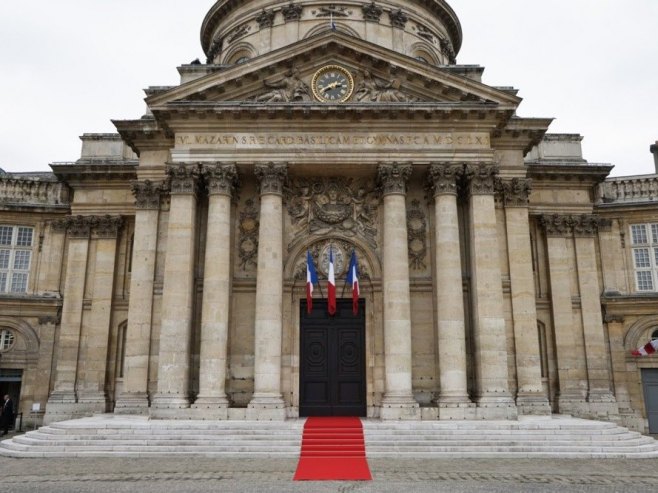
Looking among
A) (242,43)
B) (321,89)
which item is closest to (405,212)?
(321,89)

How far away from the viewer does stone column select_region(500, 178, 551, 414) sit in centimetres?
2033

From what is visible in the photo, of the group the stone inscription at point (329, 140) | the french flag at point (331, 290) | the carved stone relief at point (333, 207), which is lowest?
the french flag at point (331, 290)

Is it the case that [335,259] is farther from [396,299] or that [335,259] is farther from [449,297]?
[449,297]

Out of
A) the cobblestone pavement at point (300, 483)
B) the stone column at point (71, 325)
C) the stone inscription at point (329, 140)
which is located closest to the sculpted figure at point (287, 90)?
the stone inscription at point (329, 140)

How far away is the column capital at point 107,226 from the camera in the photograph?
24.4 meters

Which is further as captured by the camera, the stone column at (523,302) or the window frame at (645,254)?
the window frame at (645,254)

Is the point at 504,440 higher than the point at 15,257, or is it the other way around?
the point at 15,257

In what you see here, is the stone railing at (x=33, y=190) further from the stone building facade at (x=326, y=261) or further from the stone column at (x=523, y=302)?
the stone column at (x=523, y=302)

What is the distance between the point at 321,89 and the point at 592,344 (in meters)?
14.0

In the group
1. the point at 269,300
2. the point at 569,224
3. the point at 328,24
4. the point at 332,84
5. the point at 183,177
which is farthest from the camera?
the point at 328,24

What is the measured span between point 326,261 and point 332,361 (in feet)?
11.1

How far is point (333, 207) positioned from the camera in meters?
21.8

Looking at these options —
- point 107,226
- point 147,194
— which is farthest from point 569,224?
point 107,226

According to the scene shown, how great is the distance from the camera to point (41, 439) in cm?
1666
